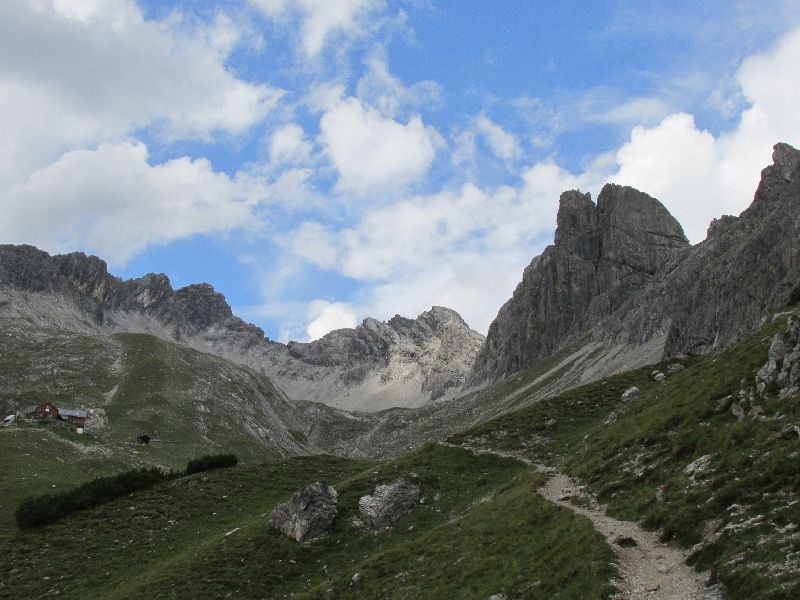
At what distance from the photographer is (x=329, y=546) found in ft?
134

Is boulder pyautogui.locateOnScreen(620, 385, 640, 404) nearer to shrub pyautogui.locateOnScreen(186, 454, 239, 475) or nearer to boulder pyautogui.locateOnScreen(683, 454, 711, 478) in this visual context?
boulder pyautogui.locateOnScreen(683, 454, 711, 478)

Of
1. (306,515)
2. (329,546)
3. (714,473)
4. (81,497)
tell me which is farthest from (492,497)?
(81,497)

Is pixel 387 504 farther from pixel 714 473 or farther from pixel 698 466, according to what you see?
pixel 714 473

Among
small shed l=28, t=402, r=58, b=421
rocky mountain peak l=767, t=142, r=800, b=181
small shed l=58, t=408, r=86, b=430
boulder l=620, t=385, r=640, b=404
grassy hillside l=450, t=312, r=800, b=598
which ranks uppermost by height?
rocky mountain peak l=767, t=142, r=800, b=181

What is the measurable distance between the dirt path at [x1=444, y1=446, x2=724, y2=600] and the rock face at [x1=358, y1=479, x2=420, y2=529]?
17460 millimetres

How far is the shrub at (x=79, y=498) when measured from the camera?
49.2 m

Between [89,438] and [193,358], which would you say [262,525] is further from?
A: [193,358]

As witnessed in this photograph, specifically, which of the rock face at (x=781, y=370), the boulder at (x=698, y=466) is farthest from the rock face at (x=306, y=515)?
the rock face at (x=781, y=370)

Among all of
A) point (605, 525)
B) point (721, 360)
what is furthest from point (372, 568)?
point (721, 360)

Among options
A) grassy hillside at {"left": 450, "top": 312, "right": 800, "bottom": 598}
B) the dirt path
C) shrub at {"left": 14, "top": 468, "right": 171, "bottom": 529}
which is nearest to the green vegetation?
shrub at {"left": 14, "top": 468, "right": 171, "bottom": 529}

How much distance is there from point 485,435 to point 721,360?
76.8ft

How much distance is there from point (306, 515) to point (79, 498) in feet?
74.1

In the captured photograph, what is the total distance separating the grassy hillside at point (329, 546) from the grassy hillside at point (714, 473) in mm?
3124

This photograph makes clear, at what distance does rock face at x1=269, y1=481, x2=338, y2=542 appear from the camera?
41781mm
